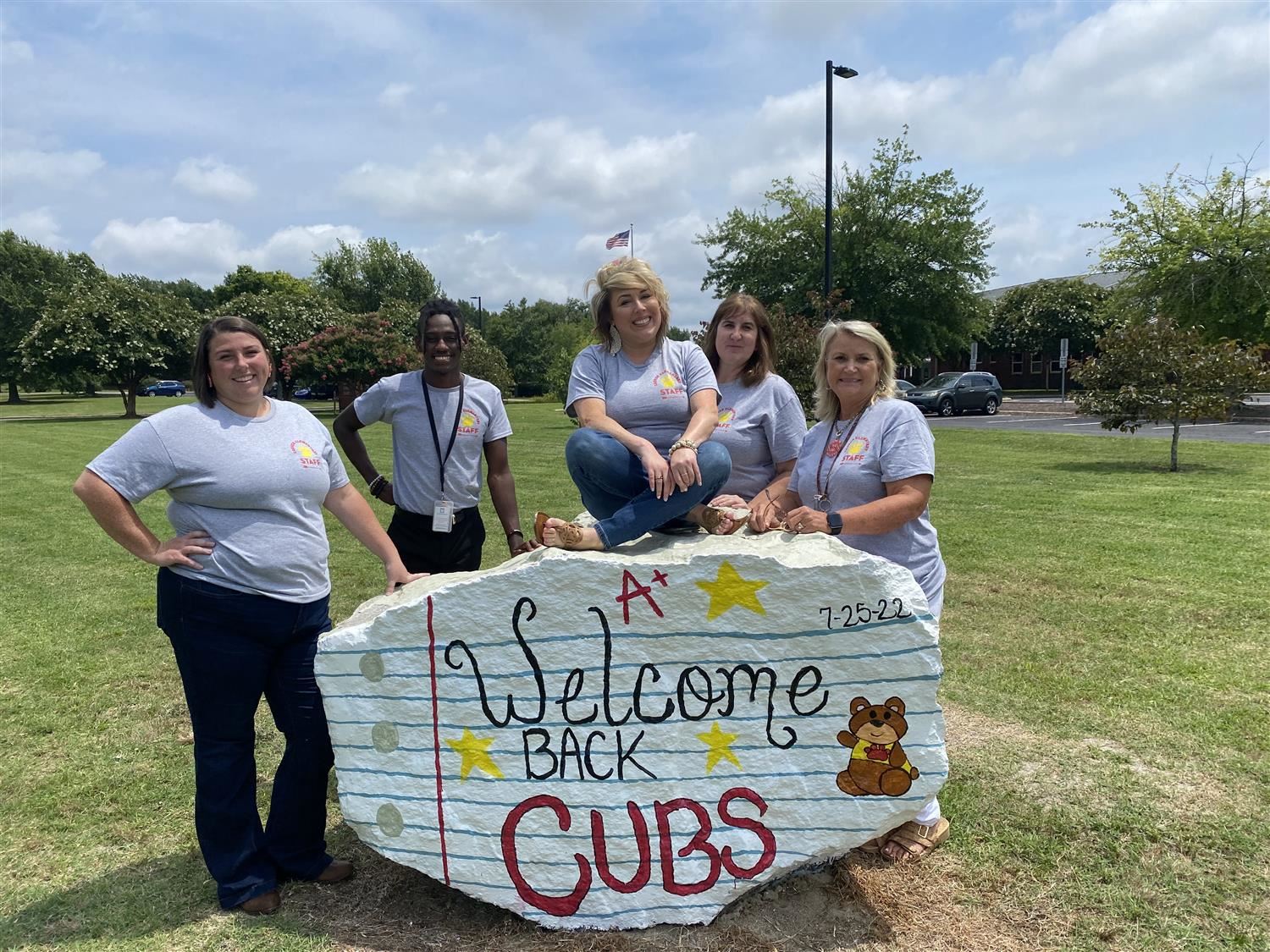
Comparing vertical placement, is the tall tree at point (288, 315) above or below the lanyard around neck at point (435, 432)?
above

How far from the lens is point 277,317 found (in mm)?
34875

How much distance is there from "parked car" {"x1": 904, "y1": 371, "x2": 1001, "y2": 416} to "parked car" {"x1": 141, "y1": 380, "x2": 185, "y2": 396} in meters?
48.8

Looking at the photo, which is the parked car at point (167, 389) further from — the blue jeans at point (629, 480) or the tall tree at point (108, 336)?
the blue jeans at point (629, 480)

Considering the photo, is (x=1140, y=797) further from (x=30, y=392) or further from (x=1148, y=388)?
(x=30, y=392)

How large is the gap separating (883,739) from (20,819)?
3.42m

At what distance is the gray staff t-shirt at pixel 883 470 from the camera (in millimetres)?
2795

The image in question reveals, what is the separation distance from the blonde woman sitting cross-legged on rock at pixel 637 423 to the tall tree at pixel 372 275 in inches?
2008

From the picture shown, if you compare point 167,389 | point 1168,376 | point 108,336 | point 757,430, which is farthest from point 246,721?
point 167,389

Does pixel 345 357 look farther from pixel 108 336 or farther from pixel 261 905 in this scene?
pixel 261 905

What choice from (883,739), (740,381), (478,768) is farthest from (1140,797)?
(478,768)

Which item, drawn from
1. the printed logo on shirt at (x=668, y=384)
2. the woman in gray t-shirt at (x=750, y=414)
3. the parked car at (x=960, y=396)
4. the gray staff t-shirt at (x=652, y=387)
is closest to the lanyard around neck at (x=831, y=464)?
the woman in gray t-shirt at (x=750, y=414)

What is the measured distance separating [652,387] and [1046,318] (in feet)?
150

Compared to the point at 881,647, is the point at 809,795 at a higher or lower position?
lower

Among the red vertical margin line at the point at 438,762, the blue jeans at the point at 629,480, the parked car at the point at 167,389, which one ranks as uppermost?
the parked car at the point at 167,389
